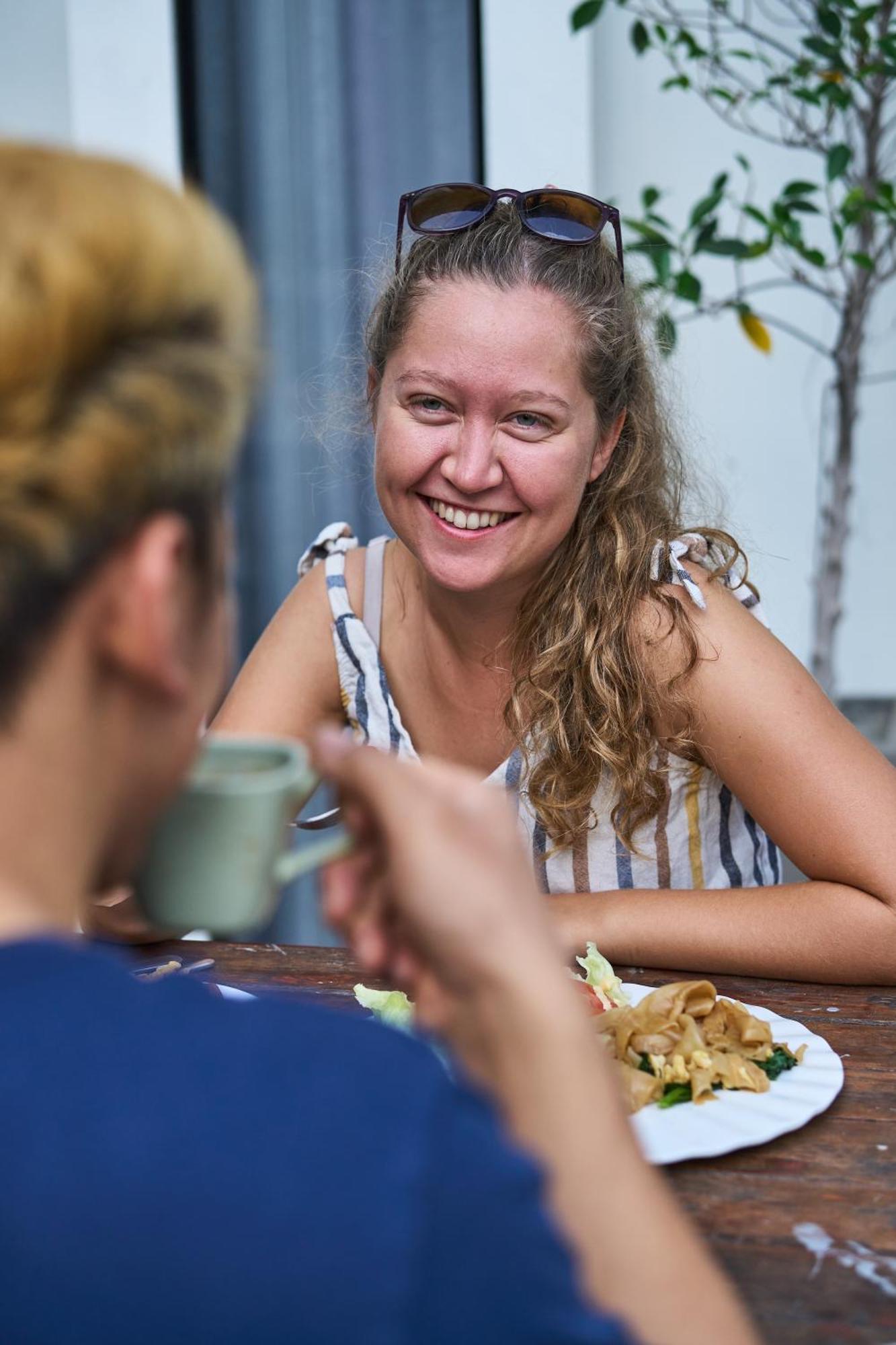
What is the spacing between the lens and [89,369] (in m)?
0.60

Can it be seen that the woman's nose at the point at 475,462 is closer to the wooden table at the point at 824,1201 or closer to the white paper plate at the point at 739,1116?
the wooden table at the point at 824,1201

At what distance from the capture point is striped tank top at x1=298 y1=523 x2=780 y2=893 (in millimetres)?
1948

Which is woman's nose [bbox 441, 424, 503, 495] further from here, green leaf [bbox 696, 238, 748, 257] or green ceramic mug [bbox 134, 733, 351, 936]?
green leaf [bbox 696, 238, 748, 257]

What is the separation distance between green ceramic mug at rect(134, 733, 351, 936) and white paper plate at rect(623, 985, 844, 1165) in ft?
1.48

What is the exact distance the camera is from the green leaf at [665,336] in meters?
2.20

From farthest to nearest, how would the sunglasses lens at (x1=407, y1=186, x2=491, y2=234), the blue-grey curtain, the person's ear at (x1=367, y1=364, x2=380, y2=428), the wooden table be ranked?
the blue-grey curtain < the person's ear at (x1=367, y1=364, x2=380, y2=428) < the sunglasses lens at (x1=407, y1=186, x2=491, y2=234) < the wooden table

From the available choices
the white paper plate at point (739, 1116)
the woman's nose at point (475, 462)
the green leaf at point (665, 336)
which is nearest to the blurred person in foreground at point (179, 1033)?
the white paper plate at point (739, 1116)

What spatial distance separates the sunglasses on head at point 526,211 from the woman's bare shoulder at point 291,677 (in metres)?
0.60

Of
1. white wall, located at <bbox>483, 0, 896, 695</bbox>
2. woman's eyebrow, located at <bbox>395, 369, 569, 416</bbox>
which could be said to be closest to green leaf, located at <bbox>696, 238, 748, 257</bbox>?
white wall, located at <bbox>483, 0, 896, 695</bbox>

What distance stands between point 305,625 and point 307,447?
137 cm

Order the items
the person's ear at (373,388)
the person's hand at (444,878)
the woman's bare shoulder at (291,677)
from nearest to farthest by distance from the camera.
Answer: the person's hand at (444,878) < the person's ear at (373,388) < the woman's bare shoulder at (291,677)

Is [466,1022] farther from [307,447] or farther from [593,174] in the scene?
[593,174]

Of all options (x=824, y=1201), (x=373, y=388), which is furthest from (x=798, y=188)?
(x=824, y=1201)

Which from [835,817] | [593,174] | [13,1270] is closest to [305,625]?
[835,817]
